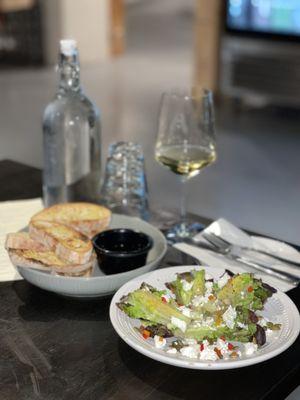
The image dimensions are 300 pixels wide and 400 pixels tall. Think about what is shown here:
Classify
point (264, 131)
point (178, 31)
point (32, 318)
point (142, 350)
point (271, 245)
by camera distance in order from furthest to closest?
point (178, 31) → point (264, 131) → point (271, 245) → point (32, 318) → point (142, 350)

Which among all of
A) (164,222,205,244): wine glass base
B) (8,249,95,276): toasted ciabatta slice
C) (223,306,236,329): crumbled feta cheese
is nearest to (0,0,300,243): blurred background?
(164,222,205,244): wine glass base

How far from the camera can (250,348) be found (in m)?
0.92

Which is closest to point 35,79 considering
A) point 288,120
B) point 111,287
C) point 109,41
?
point 109,41

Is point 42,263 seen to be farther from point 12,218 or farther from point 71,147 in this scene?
point 71,147

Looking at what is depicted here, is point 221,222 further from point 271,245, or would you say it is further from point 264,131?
point 264,131

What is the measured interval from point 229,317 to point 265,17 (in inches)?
152

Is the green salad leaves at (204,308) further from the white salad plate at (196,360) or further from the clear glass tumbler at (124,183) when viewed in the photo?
the clear glass tumbler at (124,183)

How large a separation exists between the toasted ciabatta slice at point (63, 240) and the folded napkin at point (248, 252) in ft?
0.75

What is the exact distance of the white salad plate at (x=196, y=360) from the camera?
88cm

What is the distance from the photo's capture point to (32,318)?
3.44ft

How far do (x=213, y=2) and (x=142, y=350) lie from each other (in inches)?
165

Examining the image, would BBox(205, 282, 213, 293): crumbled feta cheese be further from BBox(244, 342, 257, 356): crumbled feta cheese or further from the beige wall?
the beige wall

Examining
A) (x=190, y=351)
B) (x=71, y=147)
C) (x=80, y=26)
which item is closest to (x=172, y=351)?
(x=190, y=351)

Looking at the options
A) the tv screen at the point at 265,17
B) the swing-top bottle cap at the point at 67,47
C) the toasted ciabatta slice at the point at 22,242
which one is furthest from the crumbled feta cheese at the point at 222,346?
the tv screen at the point at 265,17
